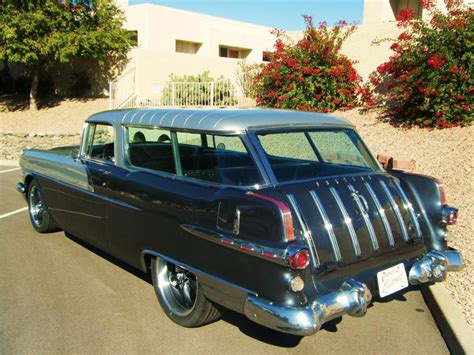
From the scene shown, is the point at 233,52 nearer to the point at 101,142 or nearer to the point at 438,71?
the point at 438,71

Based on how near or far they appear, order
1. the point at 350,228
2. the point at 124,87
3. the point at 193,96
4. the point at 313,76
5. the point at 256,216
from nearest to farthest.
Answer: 1. the point at 256,216
2. the point at 350,228
3. the point at 313,76
4. the point at 193,96
5. the point at 124,87

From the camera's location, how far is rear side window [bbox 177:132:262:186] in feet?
11.4

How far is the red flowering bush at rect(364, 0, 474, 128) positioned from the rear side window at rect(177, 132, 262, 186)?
6.47 m

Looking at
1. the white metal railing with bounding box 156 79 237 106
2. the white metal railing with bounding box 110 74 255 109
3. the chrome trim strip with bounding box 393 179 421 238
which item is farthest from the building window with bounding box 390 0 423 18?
the chrome trim strip with bounding box 393 179 421 238

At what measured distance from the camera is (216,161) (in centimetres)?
395

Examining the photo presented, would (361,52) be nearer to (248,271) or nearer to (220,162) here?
(220,162)

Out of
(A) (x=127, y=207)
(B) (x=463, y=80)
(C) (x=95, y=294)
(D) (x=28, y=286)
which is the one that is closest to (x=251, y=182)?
(A) (x=127, y=207)

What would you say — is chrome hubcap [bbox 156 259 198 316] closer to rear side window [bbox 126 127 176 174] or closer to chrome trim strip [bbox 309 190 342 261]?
rear side window [bbox 126 127 176 174]

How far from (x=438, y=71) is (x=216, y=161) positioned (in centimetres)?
691

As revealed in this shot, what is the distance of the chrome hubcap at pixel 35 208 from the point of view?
606cm

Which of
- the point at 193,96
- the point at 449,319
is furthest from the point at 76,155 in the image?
the point at 193,96

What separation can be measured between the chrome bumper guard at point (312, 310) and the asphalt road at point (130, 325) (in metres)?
0.54

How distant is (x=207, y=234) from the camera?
3256 millimetres

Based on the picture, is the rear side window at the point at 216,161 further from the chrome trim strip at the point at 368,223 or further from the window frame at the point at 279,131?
the chrome trim strip at the point at 368,223
